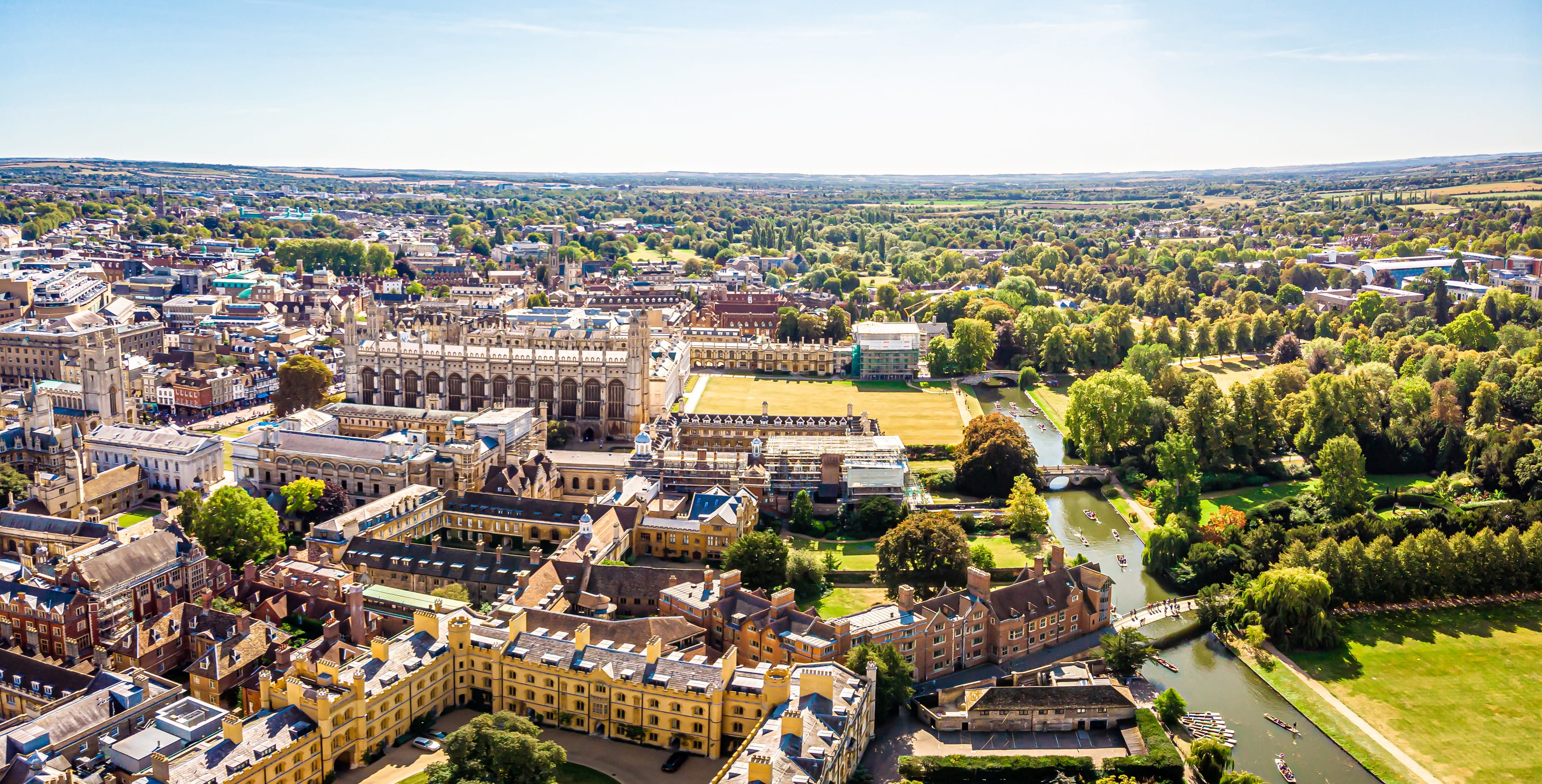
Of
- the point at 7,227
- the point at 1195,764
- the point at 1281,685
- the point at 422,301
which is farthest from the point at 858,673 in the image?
the point at 7,227

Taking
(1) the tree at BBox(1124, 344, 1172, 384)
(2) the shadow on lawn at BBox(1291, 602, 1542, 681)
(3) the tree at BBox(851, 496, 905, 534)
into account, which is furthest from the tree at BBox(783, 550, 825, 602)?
(1) the tree at BBox(1124, 344, 1172, 384)

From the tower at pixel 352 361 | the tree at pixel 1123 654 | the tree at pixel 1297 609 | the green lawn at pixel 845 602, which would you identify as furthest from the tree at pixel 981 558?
the tower at pixel 352 361

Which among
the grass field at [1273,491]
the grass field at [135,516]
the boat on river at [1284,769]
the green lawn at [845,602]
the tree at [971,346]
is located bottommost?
the boat on river at [1284,769]

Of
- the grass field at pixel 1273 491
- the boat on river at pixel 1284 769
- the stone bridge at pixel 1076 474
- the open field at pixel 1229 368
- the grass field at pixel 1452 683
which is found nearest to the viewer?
the boat on river at pixel 1284 769

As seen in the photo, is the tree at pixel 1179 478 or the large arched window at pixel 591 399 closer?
the tree at pixel 1179 478

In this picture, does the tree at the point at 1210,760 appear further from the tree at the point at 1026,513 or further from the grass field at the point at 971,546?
the tree at the point at 1026,513

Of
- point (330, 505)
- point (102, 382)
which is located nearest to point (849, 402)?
point (330, 505)

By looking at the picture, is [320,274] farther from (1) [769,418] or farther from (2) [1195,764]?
(2) [1195,764]
